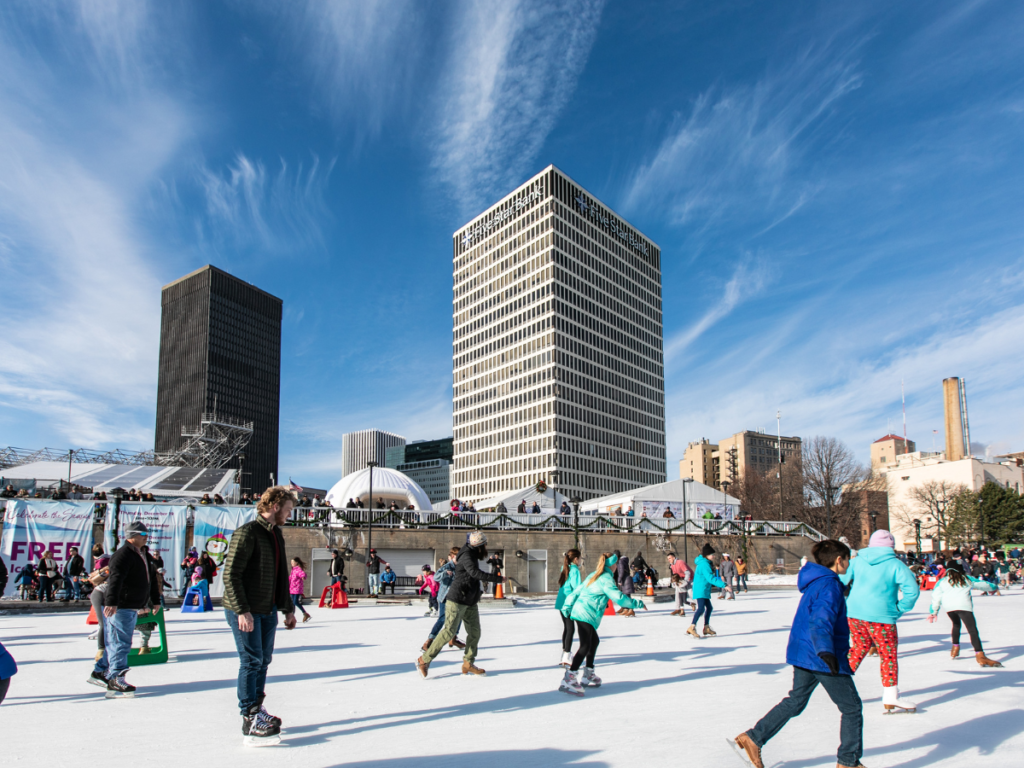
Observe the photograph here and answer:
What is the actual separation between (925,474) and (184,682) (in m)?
110

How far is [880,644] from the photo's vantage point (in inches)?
254

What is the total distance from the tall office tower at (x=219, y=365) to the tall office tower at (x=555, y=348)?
5251cm

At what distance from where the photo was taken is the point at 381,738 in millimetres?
5406

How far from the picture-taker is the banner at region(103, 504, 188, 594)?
75.7 feet

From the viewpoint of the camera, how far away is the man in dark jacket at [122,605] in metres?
6.96

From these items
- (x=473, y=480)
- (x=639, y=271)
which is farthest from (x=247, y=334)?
(x=639, y=271)

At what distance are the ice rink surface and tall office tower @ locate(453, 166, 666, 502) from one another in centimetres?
9237

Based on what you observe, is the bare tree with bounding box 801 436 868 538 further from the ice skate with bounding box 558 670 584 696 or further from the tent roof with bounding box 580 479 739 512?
A: the ice skate with bounding box 558 670 584 696

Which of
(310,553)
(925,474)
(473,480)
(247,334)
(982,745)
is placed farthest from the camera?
(247,334)

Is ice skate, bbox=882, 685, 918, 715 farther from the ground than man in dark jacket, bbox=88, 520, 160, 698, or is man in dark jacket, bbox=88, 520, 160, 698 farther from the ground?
man in dark jacket, bbox=88, 520, 160, 698

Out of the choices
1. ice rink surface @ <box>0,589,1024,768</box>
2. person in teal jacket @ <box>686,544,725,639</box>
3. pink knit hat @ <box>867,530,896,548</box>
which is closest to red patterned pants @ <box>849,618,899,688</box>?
ice rink surface @ <box>0,589,1024,768</box>

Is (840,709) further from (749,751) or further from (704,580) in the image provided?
(704,580)

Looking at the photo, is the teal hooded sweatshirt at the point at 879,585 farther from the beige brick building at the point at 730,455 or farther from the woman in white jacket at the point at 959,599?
the beige brick building at the point at 730,455

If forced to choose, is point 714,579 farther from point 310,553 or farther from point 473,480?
point 473,480
